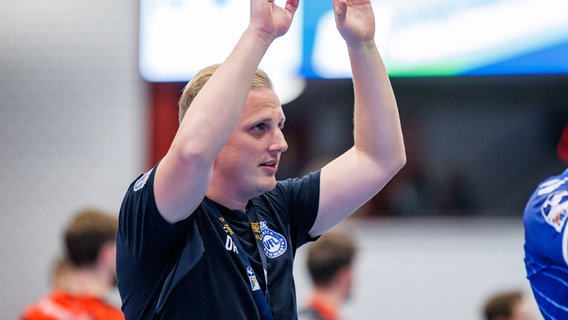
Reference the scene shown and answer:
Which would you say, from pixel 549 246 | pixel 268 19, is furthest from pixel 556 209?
pixel 268 19

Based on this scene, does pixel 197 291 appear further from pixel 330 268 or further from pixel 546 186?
pixel 330 268

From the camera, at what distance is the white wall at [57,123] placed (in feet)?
25.0

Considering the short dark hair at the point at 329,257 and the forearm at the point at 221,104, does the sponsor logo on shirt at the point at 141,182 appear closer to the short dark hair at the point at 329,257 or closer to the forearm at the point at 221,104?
the forearm at the point at 221,104

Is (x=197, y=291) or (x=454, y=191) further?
(x=454, y=191)

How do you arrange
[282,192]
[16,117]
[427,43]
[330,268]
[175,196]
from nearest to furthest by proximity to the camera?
[175,196], [282,192], [330,268], [427,43], [16,117]

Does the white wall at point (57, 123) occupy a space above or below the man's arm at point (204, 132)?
below

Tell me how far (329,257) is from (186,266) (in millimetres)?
2631

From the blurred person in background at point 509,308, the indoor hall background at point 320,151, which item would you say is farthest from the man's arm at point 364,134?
the indoor hall background at point 320,151

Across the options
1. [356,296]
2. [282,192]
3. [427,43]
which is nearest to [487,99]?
[427,43]

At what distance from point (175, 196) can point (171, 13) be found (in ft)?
17.9

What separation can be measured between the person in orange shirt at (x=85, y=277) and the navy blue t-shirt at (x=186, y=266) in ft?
7.06

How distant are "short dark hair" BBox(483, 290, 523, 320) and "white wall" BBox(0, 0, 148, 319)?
359 centimetres

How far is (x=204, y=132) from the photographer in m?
2.14

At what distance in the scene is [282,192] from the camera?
2.75 m
